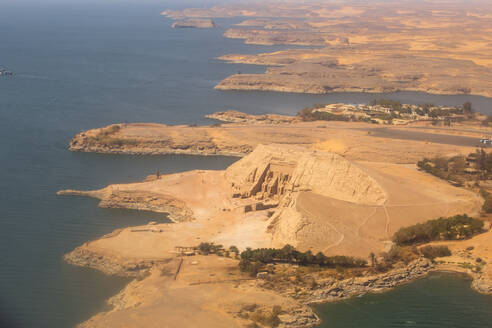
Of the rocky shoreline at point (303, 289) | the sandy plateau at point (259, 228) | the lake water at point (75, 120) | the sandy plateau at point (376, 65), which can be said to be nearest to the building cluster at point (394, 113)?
the lake water at point (75, 120)

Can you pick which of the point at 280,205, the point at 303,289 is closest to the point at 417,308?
the point at 303,289

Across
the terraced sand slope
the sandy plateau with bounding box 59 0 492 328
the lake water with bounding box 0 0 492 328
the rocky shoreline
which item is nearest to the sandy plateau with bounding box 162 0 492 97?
the lake water with bounding box 0 0 492 328

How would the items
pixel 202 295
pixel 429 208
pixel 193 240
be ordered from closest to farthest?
pixel 202 295, pixel 193 240, pixel 429 208

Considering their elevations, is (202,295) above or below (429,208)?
below

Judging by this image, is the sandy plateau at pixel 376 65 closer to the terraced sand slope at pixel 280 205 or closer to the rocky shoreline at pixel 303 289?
the terraced sand slope at pixel 280 205

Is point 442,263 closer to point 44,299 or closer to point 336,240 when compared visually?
point 336,240

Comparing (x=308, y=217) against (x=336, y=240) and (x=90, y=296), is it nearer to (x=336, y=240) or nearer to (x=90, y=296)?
(x=336, y=240)

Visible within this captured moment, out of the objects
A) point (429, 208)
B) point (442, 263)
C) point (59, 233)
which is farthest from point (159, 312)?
point (429, 208)

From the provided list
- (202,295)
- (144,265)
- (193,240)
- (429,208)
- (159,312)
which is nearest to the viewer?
(159,312)

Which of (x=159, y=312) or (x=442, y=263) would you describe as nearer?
(x=159, y=312)
